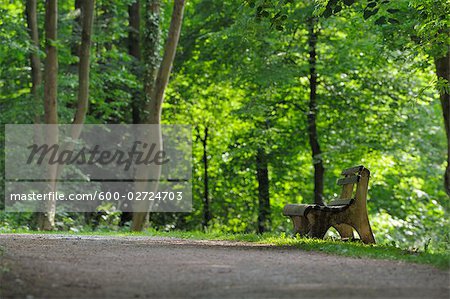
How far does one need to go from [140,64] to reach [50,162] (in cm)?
714

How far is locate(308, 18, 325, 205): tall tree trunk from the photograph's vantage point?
2492 centimetres

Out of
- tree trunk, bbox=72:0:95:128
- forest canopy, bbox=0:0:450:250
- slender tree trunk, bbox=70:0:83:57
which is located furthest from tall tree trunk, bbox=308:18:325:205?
slender tree trunk, bbox=70:0:83:57

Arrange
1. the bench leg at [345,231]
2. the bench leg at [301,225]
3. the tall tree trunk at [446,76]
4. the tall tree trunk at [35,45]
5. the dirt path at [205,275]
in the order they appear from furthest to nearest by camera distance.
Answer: the tall tree trunk at [35,45] → the tall tree trunk at [446,76] → the bench leg at [345,231] → the bench leg at [301,225] → the dirt path at [205,275]

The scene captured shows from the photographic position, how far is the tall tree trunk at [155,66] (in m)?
20.8

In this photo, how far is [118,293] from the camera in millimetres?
6566

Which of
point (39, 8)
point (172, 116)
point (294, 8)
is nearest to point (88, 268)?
point (294, 8)

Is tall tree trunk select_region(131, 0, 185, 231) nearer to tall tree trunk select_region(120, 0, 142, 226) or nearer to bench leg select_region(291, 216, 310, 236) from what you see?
tall tree trunk select_region(120, 0, 142, 226)

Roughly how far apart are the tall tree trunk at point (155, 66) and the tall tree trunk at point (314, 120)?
4800 mm

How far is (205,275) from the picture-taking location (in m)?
7.67

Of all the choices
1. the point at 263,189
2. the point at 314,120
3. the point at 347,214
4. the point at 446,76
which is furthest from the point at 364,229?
the point at 263,189

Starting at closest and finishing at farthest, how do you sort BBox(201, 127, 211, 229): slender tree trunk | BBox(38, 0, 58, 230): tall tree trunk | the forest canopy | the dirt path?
the dirt path < BBox(38, 0, 58, 230): tall tree trunk < the forest canopy < BBox(201, 127, 211, 229): slender tree trunk

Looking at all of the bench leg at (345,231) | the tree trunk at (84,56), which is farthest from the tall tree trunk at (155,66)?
the bench leg at (345,231)

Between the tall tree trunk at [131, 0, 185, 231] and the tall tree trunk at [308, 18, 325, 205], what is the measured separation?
4800mm

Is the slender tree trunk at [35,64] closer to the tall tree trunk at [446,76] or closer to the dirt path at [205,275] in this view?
the tall tree trunk at [446,76]
